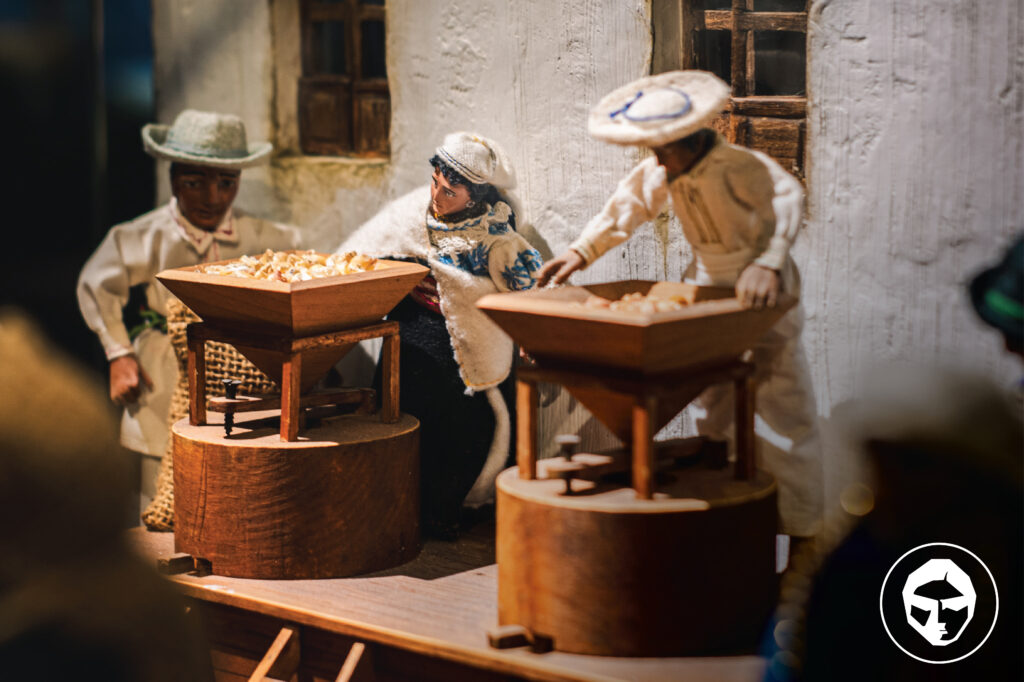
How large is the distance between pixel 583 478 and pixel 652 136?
1142mm

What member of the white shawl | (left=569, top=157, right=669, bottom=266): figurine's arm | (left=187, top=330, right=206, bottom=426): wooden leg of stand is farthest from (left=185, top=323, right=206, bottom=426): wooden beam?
(left=569, top=157, right=669, bottom=266): figurine's arm

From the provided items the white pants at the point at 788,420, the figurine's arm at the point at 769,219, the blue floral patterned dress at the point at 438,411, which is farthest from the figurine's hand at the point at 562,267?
the blue floral patterned dress at the point at 438,411

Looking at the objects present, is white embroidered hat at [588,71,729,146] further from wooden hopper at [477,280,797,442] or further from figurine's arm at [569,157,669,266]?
wooden hopper at [477,280,797,442]

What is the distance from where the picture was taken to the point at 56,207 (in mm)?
5719

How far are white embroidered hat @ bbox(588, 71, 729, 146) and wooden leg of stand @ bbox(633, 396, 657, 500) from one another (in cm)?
87

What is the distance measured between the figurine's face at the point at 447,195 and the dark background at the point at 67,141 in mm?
2372

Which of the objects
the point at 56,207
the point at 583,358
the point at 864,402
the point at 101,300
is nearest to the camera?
the point at 583,358

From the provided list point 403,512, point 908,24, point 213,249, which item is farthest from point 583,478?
point 213,249

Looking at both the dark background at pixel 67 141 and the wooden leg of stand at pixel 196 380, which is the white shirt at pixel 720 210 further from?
the dark background at pixel 67 141

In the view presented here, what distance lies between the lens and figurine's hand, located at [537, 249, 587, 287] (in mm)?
3791

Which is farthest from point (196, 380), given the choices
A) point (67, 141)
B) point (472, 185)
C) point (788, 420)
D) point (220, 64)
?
point (788, 420)

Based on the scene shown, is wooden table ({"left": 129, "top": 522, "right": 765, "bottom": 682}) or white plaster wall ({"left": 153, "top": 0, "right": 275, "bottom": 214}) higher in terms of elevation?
white plaster wall ({"left": 153, "top": 0, "right": 275, "bottom": 214})

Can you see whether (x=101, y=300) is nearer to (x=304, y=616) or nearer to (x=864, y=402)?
(x=304, y=616)

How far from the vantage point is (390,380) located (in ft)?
14.9
